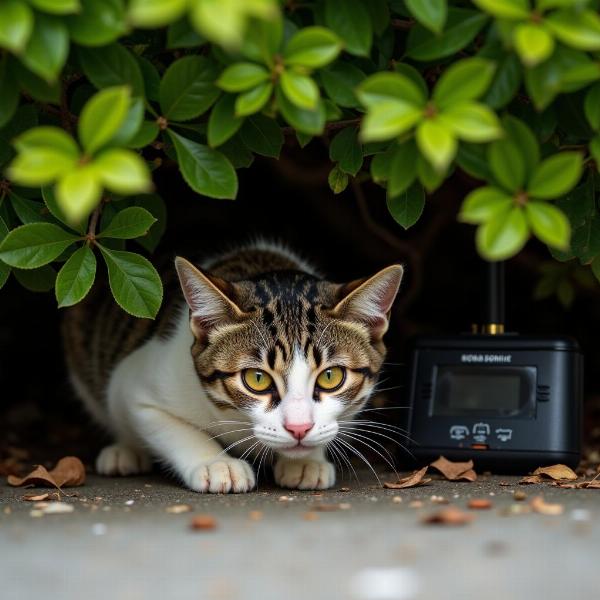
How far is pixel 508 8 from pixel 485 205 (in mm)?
324

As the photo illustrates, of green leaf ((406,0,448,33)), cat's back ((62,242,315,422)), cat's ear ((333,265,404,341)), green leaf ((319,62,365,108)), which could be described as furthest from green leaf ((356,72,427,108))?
cat's back ((62,242,315,422))

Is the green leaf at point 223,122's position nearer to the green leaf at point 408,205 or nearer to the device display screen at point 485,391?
the green leaf at point 408,205

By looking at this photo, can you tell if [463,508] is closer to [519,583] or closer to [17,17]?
[519,583]

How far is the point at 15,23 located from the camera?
1454 millimetres

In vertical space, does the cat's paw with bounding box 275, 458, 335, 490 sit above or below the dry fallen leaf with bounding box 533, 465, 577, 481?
below

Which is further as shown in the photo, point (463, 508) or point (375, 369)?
point (375, 369)

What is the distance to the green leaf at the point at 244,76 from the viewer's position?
1634 millimetres

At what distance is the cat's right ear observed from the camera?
218 cm

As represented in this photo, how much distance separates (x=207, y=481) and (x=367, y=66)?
3.36 ft

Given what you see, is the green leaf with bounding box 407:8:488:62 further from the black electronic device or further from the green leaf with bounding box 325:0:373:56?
the black electronic device

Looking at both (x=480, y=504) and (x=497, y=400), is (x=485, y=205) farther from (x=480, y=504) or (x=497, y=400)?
(x=497, y=400)

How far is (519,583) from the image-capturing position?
1278mm

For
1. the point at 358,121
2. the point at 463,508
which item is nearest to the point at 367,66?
the point at 358,121

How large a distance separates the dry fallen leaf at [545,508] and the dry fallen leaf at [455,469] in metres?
0.49
